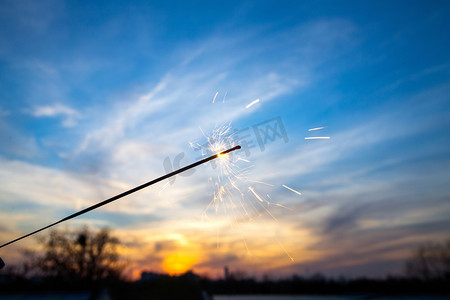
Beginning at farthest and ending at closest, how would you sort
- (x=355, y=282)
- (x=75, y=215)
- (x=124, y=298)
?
(x=355, y=282)
(x=124, y=298)
(x=75, y=215)

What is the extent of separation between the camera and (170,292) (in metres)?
22.2

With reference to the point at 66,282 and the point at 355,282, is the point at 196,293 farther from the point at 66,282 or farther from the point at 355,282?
the point at 66,282

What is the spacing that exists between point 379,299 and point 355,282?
997 cm

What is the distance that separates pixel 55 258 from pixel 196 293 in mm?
27971

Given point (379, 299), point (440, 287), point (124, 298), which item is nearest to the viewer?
point (124, 298)

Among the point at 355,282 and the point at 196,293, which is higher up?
the point at 196,293

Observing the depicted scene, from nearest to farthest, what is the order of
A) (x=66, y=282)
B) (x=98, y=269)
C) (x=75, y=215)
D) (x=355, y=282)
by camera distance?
Result: (x=75, y=215) < (x=355, y=282) < (x=66, y=282) < (x=98, y=269)

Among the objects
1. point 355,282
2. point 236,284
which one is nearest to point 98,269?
point 236,284

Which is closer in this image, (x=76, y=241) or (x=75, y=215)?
(x=75, y=215)

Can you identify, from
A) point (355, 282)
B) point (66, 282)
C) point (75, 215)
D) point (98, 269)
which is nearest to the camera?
point (75, 215)

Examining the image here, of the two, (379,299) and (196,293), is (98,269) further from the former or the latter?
(379,299)

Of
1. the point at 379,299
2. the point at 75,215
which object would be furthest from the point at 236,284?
the point at 75,215

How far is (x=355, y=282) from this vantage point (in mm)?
33312

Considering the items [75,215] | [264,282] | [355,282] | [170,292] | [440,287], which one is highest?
[75,215]
